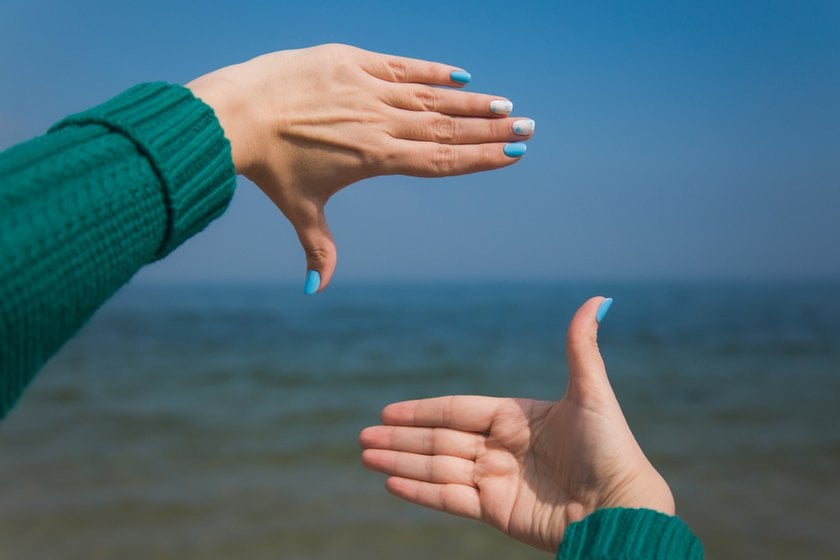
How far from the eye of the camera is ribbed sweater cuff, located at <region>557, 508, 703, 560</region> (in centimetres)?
117

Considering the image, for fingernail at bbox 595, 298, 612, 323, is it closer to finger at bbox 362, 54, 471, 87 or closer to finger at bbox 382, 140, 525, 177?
finger at bbox 382, 140, 525, 177

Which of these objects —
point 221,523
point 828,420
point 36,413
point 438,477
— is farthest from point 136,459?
point 828,420

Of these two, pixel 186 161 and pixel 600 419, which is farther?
pixel 600 419

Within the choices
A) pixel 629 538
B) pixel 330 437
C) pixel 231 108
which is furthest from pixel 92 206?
pixel 330 437

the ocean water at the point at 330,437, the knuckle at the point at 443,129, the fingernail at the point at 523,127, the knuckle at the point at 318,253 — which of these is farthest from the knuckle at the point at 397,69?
the ocean water at the point at 330,437

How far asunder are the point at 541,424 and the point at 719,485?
3.37 meters

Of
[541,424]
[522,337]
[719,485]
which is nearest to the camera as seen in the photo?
[541,424]

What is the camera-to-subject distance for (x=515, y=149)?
141cm

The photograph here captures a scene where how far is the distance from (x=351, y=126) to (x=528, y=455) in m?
0.76

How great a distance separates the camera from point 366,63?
1381 millimetres

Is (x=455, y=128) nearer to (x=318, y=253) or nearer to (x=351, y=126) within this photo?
(x=351, y=126)

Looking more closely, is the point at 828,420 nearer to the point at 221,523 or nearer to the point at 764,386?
the point at 764,386

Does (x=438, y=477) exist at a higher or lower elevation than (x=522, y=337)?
higher

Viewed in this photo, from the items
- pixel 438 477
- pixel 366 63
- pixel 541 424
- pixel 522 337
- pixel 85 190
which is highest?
pixel 366 63
